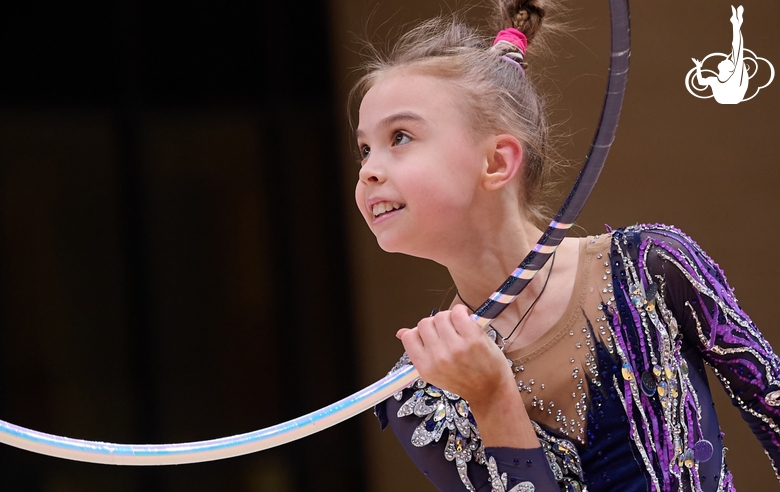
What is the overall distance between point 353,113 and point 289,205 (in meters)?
0.26

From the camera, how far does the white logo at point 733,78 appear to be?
166 centimetres

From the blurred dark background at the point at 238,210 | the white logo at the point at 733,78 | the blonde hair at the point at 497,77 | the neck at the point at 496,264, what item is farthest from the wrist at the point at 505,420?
the white logo at the point at 733,78

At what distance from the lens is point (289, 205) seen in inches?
76.0

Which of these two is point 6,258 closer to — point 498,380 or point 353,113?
point 353,113

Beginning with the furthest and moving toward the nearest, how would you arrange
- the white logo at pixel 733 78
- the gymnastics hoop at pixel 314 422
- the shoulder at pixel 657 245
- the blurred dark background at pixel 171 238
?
1. the blurred dark background at pixel 171 238
2. the white logo at pixel 733 78
3. the shoulder at pixel 657 245
4. the gymnastics hoop at pixel 314 422

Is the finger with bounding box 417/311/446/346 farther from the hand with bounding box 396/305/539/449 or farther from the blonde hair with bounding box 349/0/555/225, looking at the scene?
the blonde hair with bounding box 349/0/555/225

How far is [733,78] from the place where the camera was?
1691 millimetres

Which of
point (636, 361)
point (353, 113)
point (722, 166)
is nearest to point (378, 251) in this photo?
point (353, 113)

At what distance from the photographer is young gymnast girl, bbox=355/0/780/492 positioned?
0.88 metres

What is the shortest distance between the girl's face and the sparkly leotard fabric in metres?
0.17

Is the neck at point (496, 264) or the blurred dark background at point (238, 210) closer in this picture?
the neck at point (496, 264)

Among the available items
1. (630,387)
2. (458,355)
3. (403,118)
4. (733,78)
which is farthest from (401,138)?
(733,78)

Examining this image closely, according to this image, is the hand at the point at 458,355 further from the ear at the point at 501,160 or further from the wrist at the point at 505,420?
the ear at the point at 501,160

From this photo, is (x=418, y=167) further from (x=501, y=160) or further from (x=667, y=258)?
(x=667, y=258)
